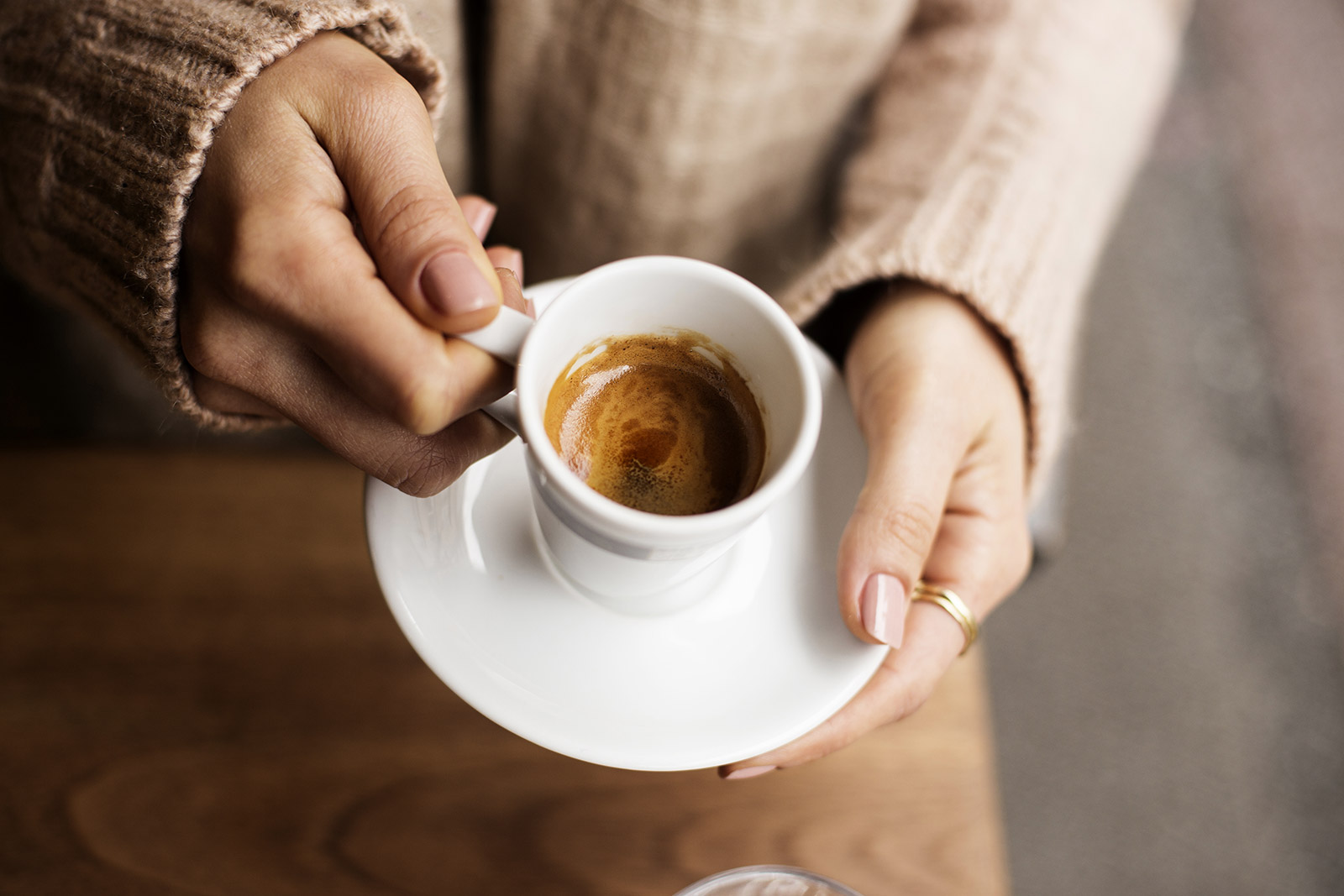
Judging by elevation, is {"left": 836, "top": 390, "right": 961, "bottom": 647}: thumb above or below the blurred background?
above

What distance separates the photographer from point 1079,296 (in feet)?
2.75

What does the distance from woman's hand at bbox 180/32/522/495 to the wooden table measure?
1.04 ft

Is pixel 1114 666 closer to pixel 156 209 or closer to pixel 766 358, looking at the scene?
pixel 766 358

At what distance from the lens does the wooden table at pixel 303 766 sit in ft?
2.25

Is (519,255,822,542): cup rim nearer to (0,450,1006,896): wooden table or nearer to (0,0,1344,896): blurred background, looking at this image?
(0,450,1006,896): wooden table

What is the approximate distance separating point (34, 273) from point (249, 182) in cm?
37

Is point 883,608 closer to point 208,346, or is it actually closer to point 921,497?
point 921,497

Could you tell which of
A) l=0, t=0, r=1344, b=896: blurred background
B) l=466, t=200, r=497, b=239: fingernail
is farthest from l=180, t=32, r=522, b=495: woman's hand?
l=0, t=0, r=1344, b=896: blurred background

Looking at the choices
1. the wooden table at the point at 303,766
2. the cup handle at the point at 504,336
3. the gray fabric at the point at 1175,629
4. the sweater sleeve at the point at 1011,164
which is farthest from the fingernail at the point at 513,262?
the gray fabric at the point at 1175,629

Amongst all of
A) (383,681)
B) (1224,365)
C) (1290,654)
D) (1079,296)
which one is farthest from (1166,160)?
(383,681)

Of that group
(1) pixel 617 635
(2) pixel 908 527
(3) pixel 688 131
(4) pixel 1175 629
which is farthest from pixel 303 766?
(4) pixel 1175 629

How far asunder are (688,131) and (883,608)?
19.9 inches

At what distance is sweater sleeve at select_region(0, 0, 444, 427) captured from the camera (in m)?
0.49

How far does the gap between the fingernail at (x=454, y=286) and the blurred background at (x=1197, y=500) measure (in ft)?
2.78
